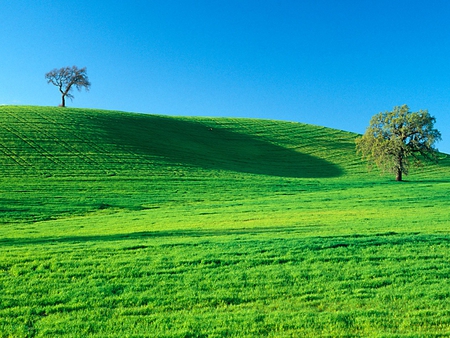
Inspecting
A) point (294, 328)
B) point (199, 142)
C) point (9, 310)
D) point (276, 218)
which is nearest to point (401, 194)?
point (276, 218)

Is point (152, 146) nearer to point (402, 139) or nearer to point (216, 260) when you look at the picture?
point (402, 139)

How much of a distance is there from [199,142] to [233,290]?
2722 inches

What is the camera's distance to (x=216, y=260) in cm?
1269

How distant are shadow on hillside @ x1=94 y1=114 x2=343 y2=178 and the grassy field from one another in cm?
1562

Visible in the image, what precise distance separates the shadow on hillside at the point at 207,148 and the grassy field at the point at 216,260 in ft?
51.3

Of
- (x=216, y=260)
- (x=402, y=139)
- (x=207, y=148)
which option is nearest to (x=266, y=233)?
(x=216, y=260)

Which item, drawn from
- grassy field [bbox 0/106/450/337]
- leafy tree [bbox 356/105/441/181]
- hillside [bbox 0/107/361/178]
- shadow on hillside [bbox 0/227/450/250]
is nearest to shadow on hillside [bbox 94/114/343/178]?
hillside [bbox 0/107/361/178]

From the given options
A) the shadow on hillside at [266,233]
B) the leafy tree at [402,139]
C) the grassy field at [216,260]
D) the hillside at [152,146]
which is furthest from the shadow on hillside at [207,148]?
the shadow on hillside at [266,233]

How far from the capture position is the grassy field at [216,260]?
8117mm

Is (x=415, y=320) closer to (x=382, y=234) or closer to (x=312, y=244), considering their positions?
(x=312, y=244)

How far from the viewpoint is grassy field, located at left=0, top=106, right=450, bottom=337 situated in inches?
320

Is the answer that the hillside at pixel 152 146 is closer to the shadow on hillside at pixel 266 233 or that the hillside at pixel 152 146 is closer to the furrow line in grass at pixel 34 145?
the furrow line in grass at pixel 34 145

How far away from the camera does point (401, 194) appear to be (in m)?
35.5

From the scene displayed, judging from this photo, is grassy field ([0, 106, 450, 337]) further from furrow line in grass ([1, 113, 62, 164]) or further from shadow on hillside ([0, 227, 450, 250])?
furrow line in grass ([1, 113, 62, 164])
